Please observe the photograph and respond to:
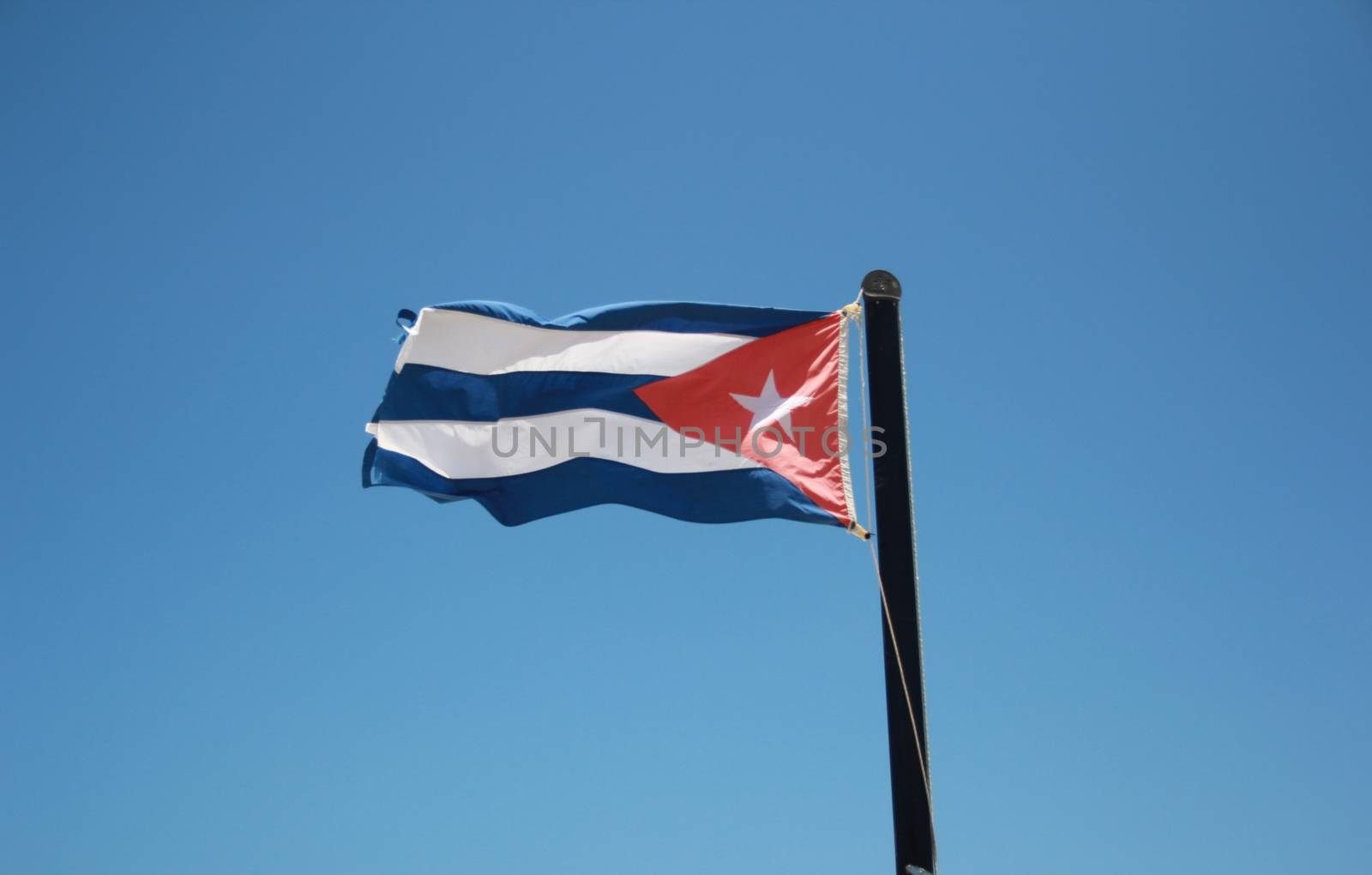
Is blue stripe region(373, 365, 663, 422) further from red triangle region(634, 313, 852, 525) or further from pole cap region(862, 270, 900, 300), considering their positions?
pole cap region(862, 270, 900, 300)

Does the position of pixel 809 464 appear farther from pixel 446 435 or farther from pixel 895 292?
pixel 446 435

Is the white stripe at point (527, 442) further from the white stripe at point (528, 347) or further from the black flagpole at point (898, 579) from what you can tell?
the black flagpole at point (898, 579)

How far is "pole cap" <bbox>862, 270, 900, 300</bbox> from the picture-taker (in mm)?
10180

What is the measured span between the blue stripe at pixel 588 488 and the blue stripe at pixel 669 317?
5.02 ft

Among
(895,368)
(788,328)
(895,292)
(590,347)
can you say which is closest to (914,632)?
(895,368)

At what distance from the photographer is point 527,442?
12273 millimetres

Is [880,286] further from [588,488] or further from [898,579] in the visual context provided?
[588,488]

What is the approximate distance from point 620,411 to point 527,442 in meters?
1.00

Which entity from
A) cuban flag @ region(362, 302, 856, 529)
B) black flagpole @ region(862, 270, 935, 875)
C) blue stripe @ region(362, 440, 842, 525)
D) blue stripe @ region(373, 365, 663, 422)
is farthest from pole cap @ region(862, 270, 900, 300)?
blue stripe @ region(373, 365, 663, 422)

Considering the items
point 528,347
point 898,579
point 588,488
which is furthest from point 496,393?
point 898,579

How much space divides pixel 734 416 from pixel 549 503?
6.73 feet

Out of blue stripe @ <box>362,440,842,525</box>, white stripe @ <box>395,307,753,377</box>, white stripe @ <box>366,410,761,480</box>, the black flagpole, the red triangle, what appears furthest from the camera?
white stripe @ <box>395,307,753,377</box>

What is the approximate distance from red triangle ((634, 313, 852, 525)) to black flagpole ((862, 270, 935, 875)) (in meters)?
1.18

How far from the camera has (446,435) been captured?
12.3 m
